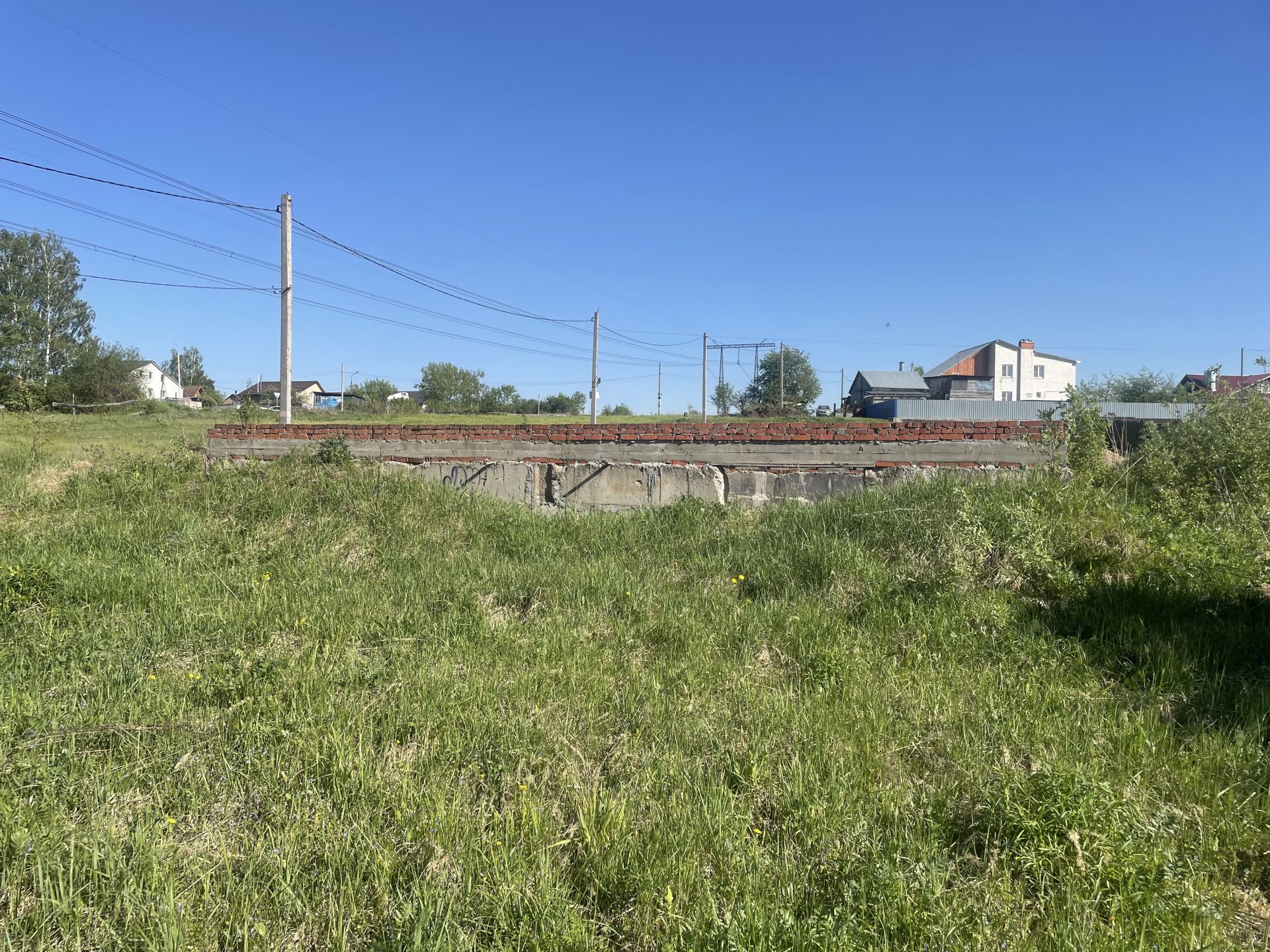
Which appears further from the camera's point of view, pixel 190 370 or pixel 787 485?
pixel 190 370

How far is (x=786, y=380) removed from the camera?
8644 cm

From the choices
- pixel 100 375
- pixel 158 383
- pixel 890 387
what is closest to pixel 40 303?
pixel 100 375

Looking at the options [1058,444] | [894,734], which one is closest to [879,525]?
[1058,444]

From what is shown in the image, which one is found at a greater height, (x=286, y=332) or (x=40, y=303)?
(x=40, y=303)

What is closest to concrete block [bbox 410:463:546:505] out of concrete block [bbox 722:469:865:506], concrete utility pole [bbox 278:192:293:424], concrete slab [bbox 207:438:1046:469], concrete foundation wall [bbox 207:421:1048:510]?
concrete foundation wall [bbox 207:421:1048:510]

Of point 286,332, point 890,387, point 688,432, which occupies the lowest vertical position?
point 688,432

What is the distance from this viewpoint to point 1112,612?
483 centimetres

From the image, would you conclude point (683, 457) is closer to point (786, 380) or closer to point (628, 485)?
point (628, 485)

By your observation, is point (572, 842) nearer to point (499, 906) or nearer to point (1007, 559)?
point (499, 906)

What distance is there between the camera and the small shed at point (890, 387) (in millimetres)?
62156

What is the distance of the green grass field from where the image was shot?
2.29 metres

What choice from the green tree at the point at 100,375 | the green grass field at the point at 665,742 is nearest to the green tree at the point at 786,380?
the green tree at the point at 100,375

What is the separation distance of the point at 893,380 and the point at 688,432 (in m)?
59.9

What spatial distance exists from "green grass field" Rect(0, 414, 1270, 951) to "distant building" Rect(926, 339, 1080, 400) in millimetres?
58877
